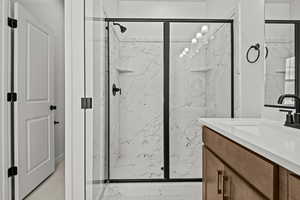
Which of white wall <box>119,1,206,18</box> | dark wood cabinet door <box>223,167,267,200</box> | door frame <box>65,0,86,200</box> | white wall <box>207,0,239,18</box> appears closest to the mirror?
dark wood cabinet door <box>223,167,267,200</box>

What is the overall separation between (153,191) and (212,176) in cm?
143

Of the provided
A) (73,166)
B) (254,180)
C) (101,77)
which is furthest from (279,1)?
(73,166)

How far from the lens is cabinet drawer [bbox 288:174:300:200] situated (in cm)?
77

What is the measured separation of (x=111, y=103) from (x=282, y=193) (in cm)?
288

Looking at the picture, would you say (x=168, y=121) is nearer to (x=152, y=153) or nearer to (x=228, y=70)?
(x=152, y=153)

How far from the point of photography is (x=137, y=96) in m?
4.11

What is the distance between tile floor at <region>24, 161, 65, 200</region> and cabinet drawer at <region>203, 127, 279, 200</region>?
2.07 metres

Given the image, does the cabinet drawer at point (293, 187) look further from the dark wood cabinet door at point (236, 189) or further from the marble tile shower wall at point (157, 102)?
the marble tile shower wall at point (157, 102)

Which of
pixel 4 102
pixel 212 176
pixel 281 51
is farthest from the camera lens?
pixel 4 102

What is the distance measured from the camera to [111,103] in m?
3.61

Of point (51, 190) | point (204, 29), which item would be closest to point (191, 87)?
point (204, 29)

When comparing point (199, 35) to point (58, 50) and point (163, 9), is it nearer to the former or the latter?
point (163, 9)

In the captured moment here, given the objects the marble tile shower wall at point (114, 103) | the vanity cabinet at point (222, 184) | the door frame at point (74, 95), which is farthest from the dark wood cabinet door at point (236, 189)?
the marble tile shower wall at point (114, 103)

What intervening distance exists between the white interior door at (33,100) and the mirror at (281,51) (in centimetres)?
228
